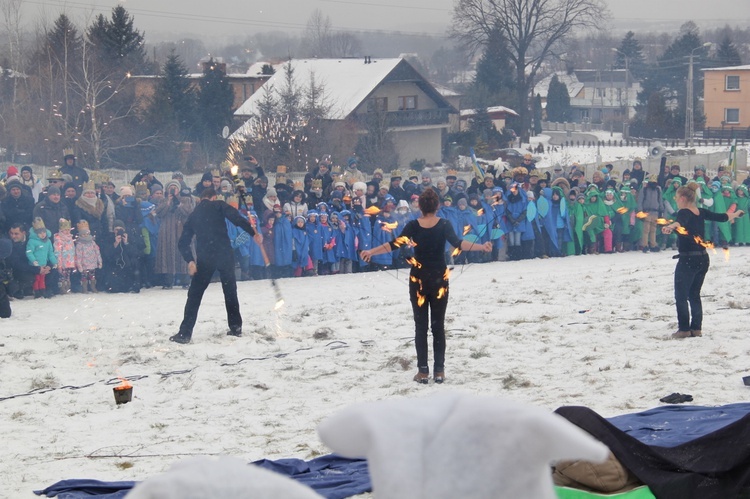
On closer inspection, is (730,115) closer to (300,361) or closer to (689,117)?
(689,117)

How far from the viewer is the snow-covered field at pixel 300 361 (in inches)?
289

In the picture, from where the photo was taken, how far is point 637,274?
1458 cm

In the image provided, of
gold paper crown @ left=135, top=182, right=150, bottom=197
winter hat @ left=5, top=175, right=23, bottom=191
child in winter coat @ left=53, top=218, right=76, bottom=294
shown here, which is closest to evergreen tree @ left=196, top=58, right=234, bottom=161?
gold paper crown @ left=135, top=182, right=150, bottom=197

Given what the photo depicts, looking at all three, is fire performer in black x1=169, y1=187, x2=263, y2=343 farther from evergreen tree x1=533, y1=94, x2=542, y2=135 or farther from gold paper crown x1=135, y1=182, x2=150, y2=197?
evergreen tree x1=533, y1=94, x2=542, y2=135

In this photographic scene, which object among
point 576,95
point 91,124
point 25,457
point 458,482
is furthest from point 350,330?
point 576,95

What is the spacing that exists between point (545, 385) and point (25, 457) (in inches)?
170

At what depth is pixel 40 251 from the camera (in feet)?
42.1

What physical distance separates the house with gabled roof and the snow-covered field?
33.5m

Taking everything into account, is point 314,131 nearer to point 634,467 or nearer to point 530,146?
point 530,146

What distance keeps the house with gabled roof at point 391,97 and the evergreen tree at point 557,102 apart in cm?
3666

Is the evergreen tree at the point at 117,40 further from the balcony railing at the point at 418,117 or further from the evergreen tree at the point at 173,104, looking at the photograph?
the balcony railing at the point at 418,117

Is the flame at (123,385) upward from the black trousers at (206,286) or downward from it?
downward

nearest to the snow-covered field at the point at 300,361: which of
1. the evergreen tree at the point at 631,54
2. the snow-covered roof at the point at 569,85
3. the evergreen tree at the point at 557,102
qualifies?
the evergreen tree at the point at 557,102

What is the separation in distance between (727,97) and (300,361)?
199ft
